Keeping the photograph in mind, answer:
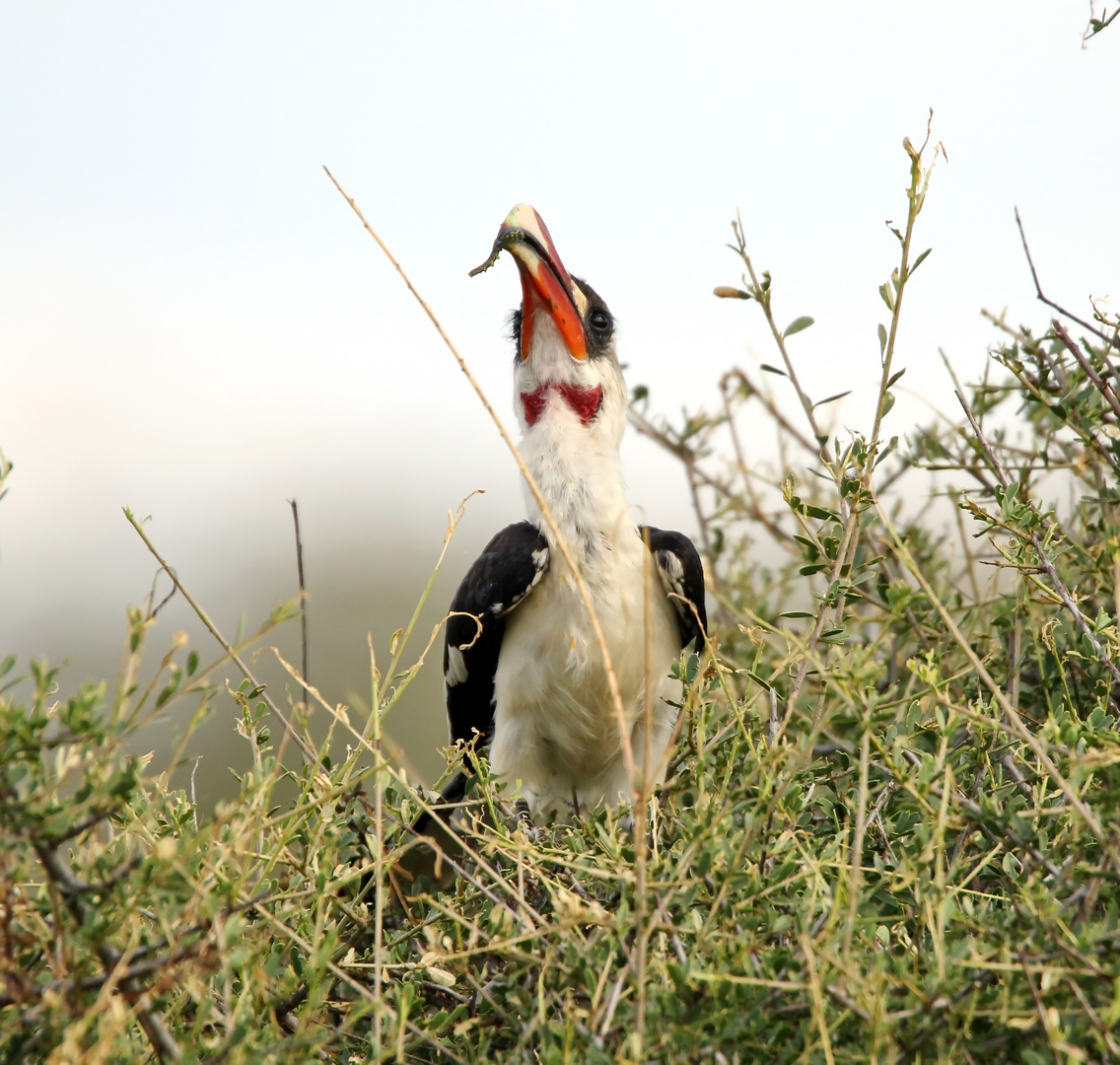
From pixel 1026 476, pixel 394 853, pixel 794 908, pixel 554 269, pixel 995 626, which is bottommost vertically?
pixel 995 626

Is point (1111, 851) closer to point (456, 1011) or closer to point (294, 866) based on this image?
point (456, 1011)

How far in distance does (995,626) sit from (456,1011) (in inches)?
70.0

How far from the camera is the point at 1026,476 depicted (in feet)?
8.70

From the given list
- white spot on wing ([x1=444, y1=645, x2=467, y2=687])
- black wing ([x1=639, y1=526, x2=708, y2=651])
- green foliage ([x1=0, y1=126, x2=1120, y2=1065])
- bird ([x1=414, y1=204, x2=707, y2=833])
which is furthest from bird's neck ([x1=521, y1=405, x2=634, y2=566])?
green foliage ([x1=0, y1=126, x2=1120, y2=1065])

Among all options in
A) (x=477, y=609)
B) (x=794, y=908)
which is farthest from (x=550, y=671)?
(x=794, y=908)

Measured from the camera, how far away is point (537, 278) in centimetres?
306

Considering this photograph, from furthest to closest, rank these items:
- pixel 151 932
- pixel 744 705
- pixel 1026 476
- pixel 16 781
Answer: pixel 1026 476
pixel 744 705
pixel 151 932
pixel 16 781

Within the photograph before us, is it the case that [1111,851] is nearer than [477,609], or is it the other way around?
[1111,851]

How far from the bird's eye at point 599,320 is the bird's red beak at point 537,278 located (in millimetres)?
94

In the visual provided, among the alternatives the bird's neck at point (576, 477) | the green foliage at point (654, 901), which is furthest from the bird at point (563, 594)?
the green foliage at point (654, 901)

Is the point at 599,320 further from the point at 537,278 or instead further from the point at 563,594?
the point at 563,594

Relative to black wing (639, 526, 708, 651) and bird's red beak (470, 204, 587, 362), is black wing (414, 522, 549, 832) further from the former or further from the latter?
bird's red beak (470, 204, 587, 362)

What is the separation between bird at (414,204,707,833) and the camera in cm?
289

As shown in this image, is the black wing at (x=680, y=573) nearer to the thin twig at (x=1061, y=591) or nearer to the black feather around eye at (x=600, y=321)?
the black feather around eye at (x=600, y=321)
